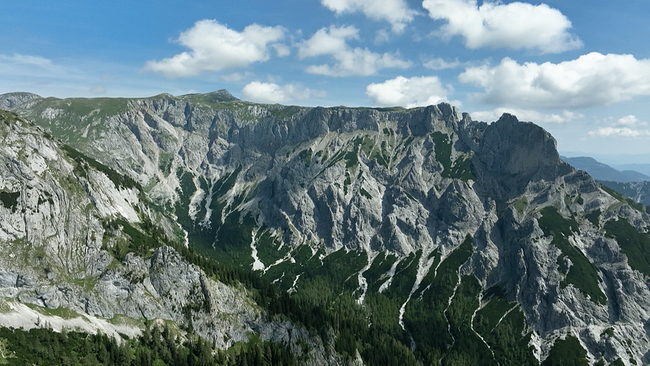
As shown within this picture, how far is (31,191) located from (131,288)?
59826 millimetres

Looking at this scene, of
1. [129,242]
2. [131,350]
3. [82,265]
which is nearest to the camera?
[131,350]

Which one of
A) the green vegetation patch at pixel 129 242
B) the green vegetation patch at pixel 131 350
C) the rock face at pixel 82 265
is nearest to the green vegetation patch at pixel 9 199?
the rock face at pixel 82 265

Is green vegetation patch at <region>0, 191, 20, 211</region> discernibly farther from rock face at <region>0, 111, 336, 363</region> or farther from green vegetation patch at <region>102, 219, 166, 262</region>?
green vegetation patch at <region>102, 219, 166, 262</region>

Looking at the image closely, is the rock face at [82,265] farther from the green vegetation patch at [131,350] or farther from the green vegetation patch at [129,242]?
the green vegetation patch at [131,350]

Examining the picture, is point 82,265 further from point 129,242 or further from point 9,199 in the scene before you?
point 9,199

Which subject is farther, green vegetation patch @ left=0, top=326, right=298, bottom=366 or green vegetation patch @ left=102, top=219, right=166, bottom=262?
green vegetation patch @ left=102, top=219, right=166, bottom=262

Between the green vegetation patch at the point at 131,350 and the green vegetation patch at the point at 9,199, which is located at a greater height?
the green vegetation patch at the point at 9,199

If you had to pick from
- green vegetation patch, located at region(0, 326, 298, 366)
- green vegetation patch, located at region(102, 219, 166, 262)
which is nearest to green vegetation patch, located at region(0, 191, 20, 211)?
green vegetation patch, located at region(102, 219, 166, 262)

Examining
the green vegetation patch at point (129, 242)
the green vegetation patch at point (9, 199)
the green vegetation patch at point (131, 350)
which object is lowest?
the green vegetation patch at point (131, 350)

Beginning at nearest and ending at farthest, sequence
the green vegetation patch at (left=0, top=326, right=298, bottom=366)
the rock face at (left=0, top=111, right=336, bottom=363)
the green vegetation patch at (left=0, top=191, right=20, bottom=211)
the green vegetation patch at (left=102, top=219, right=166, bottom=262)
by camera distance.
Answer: the green vegetation patch at (left=0, top=326, right=298, bottom=366) → the rock face at (left=0, top=111, right=336, bottom=363) → the green vegetation patch at (left=0, top=191, right=20, bottom=211) → the green vegetation patch at (left=102, top=219, right=166, bottom=262)

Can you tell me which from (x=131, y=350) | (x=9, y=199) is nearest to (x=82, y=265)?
(x=9, y=199)

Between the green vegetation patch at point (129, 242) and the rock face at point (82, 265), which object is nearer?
the rock face at point (82, 265)

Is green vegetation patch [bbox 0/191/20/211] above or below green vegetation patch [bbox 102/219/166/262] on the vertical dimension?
above

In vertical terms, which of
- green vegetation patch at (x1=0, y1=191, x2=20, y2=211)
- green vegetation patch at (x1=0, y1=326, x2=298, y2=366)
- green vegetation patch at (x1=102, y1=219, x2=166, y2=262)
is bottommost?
green vegetation patch at (x1=0, y1=326, x2=298, y2=366)
